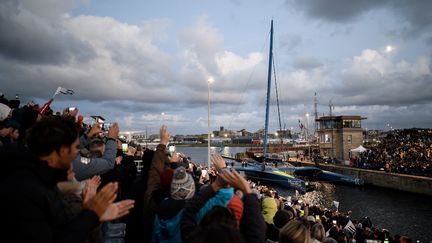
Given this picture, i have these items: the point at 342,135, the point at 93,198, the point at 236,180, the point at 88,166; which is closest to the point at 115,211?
the point at 93,198

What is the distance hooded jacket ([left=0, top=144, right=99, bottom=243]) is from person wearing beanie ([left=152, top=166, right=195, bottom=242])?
112 centimetres

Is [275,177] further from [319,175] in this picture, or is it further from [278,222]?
[278,222]

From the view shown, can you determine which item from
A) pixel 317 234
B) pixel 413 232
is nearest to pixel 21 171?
pixel 317 234

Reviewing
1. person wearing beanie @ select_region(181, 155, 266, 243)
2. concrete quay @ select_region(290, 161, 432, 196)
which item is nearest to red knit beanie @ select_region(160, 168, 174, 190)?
person wearing beanie @ select_region(181, 155, 266, 243)

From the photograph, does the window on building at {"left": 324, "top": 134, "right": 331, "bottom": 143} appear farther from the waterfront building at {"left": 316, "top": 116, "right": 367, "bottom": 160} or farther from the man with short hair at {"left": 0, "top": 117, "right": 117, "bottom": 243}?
→ the man with short hair at {"left": 0, "top": 117, "right": 117, "bottom": 243}

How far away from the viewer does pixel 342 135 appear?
176ft

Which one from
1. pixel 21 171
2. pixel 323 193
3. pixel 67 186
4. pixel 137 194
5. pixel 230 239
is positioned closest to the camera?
pixel 230 239

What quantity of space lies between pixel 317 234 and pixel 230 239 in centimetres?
389

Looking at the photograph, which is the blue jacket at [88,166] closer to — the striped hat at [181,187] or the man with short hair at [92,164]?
the man with short hair at [92,164]

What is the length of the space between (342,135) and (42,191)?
5760 centimetres

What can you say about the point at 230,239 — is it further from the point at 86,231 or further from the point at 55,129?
the point at 55,129

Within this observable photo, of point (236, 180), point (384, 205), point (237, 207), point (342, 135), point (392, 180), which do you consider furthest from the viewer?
point (342, 135)

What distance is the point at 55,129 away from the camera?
209 cm

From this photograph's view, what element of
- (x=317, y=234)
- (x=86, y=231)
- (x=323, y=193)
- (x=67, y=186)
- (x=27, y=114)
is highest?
(x=27, y=114)
